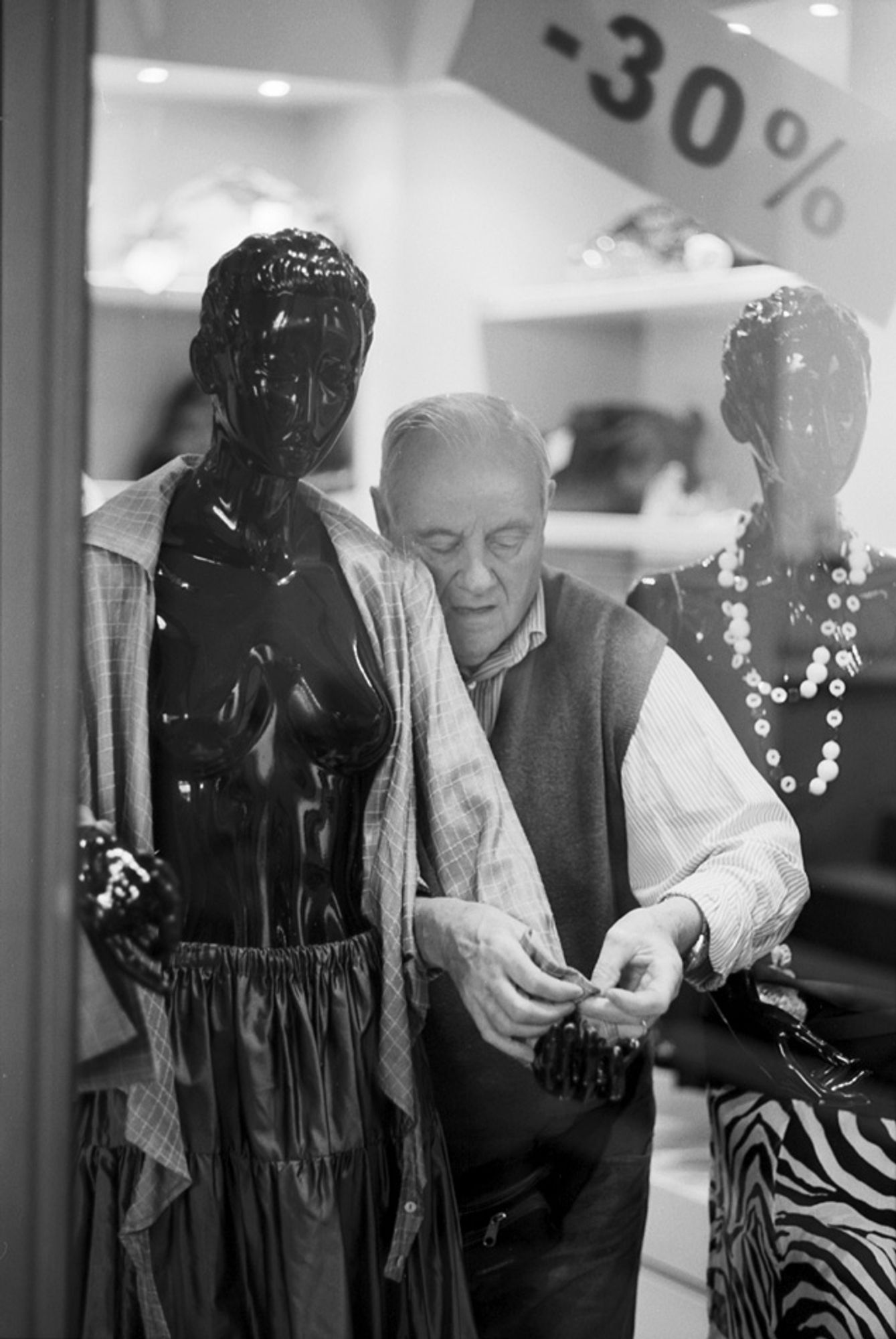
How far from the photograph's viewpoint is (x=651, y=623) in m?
1.14

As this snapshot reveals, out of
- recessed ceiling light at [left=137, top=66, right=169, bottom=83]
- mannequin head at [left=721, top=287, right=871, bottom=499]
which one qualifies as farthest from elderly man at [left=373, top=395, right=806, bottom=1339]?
recessed ceiling light at [left=137, top=66, right=169, bottom=83]

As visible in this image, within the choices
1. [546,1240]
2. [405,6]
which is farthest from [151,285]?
[546,1240]

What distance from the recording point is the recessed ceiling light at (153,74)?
1.01 meters

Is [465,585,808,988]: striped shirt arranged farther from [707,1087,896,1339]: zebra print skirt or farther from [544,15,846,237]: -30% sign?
[544,15,846,237]: -30% sign

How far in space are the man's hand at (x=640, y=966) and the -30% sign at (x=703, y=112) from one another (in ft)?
1.61

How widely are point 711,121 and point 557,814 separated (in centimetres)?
49

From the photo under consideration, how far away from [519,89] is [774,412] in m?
0.28

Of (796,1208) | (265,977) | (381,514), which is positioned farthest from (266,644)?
(796,1208)

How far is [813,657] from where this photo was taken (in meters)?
1.18

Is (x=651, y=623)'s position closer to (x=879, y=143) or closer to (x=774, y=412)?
(x=774, y=412)

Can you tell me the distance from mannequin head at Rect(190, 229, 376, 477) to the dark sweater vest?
0.20m

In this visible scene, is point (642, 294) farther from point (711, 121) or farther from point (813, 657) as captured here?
point (813, 657)

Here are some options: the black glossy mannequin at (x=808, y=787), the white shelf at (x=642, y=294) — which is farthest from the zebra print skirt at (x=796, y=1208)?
the white shelf at (x=642, y=294)

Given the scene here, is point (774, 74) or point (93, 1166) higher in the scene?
point (774, 74)
